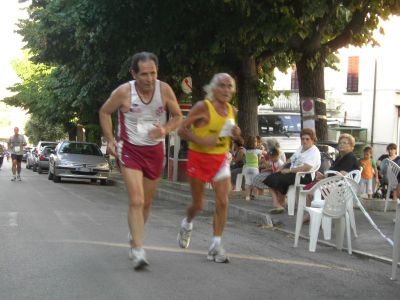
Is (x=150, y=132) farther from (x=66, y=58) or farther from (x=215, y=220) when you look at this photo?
(x=66, y=58)

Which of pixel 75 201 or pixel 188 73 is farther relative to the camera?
pixel 188 73

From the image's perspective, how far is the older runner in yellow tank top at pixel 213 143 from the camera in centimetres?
664

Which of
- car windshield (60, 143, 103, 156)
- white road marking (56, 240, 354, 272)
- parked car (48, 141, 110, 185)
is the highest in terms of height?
car windshield (60, 143, 103, 156)

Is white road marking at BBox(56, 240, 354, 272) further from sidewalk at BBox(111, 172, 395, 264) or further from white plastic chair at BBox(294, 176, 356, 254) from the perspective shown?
white plastic chair at BBox(294, 176, 356, 254)

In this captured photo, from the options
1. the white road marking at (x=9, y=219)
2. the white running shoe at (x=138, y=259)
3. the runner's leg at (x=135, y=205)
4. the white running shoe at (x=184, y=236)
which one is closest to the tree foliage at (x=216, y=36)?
the white road marking at (x=9, y=219)

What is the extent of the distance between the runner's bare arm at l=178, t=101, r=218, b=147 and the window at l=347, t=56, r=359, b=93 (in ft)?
98.0

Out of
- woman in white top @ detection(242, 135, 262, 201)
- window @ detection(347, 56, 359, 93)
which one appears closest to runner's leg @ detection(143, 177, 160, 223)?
woman in white top @ detection(242, 135, 262, 201)

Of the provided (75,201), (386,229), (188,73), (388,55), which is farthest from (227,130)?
(388,55)

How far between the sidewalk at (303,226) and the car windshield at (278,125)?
23.4 feet

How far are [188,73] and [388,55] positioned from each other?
1529 cm

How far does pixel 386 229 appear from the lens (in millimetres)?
10203

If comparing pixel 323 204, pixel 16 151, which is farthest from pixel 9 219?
pixel 16 151

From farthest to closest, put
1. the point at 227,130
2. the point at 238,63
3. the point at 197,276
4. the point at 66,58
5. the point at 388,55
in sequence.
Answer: the point at 388,55 < the point at 66,58 < the point at 238,63 < the point at 227,130 < the point at 197,276

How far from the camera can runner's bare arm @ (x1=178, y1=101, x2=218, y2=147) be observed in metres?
6.58
